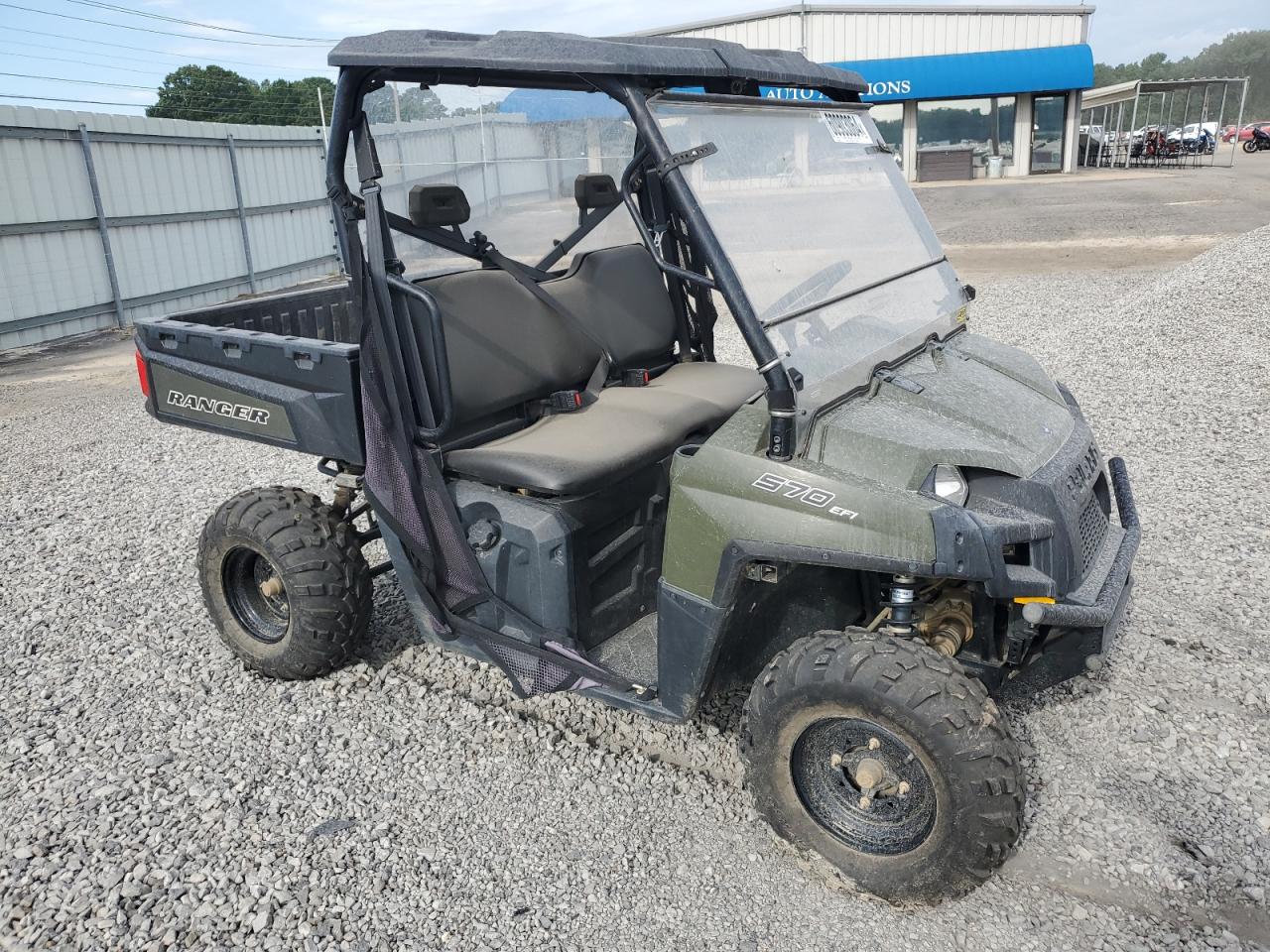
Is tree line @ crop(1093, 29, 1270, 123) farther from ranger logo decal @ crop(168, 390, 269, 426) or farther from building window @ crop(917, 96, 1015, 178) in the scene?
ranger logo decal @ crop(168, 390, 269, 426)

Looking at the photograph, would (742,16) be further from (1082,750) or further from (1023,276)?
(1082,750)

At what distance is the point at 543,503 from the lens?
3076 millimetres

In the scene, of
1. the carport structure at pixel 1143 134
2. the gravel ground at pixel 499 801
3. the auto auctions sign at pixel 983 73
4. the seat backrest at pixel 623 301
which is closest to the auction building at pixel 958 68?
the auto auctions sign at pixel 983 73

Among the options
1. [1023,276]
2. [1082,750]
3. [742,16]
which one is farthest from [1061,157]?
[1082,750]

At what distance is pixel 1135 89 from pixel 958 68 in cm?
518

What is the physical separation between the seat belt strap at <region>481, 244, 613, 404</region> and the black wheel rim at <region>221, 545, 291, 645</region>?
4.61 ft

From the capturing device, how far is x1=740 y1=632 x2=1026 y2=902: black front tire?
7.57 ft

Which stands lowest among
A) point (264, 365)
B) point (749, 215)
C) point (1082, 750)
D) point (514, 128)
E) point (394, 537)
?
point (1082, 750)

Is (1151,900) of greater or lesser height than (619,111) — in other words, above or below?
below

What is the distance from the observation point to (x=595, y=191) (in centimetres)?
393

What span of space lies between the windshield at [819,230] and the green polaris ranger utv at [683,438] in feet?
0.04

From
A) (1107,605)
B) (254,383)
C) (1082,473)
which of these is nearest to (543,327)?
(254,383)

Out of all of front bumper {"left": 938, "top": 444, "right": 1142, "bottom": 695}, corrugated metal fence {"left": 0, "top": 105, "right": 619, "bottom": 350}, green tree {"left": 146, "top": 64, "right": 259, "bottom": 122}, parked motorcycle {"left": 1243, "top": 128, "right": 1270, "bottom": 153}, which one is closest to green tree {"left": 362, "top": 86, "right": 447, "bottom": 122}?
front bumper {"left": 938, "top": 444, "right": 1142, "bottom": 695}

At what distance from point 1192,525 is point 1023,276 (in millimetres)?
8581
